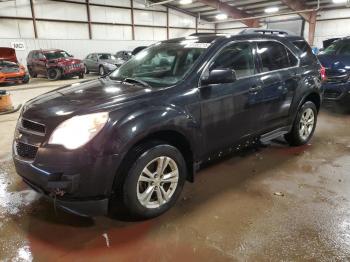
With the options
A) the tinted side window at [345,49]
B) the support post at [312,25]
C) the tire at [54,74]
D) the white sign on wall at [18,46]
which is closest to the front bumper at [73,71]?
the tire at [54,74]

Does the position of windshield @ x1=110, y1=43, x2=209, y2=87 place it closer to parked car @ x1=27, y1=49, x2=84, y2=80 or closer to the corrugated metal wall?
parked car @ x1=27, y1=49, x2=84, y2=80

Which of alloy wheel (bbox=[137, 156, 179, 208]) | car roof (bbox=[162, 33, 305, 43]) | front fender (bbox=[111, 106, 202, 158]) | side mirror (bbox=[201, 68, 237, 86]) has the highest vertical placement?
car roof (bbox=[162, 33, 305, 43])

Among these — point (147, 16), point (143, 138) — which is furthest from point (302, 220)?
point (147, 16)

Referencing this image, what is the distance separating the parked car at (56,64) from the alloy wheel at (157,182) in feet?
42.4

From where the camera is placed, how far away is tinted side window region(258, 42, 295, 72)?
3387 mm

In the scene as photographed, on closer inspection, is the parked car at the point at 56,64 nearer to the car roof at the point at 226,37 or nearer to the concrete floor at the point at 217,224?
the concrete floor at the point at 217,224

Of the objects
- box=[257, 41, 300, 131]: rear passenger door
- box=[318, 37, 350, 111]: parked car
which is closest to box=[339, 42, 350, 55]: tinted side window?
box=[318, 37, 350, 111]: parked car

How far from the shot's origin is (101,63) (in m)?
16.1

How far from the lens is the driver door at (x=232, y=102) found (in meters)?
2.79

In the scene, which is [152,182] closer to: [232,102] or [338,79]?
[232,102]

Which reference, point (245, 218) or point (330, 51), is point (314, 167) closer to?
point (245, 218)

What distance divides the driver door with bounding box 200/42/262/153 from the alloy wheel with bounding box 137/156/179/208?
19.0 inches

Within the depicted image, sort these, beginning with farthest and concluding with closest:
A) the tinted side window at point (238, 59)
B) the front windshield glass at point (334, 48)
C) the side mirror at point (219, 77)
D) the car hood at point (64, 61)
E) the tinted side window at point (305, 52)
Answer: the car hood at point (64, 61), the front windshield glass at point (334, 48), the tinted side window at point (305, 52), the tinted side window at point (238, 59), the side mirror at point (219, 77)

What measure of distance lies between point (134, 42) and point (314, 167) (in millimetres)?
19114
